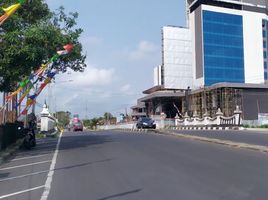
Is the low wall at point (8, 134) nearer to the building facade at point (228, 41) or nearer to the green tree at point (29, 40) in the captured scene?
the green tree at point (29, 40)

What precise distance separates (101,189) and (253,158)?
6619mm

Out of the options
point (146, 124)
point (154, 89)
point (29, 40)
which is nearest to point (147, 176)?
point (29, 40)

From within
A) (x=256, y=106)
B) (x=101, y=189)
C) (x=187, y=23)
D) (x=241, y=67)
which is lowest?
(x=101, y=189)

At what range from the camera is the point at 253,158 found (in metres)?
15.6

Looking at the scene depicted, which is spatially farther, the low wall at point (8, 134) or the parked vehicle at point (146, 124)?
the parked vehicle at point (146, 124)

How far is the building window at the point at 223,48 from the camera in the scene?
96969 millimetres

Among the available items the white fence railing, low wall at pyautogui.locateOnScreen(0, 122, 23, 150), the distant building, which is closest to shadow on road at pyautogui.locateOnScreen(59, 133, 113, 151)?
low wall at pyautogui.locateOnScreen(0, 122, 23, 150)

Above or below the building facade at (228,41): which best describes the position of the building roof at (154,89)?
below

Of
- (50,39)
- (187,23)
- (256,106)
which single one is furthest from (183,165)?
(187,23)

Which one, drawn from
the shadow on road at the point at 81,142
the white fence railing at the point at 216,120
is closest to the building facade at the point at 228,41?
the white fence railing at the point at 216,120

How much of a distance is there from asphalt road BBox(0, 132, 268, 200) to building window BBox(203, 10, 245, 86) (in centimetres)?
7983

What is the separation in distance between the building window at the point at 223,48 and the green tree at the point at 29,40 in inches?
2871

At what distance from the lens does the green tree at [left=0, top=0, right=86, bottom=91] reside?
2020 cm

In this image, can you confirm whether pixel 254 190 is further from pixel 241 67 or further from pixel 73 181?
pixel 241 67
